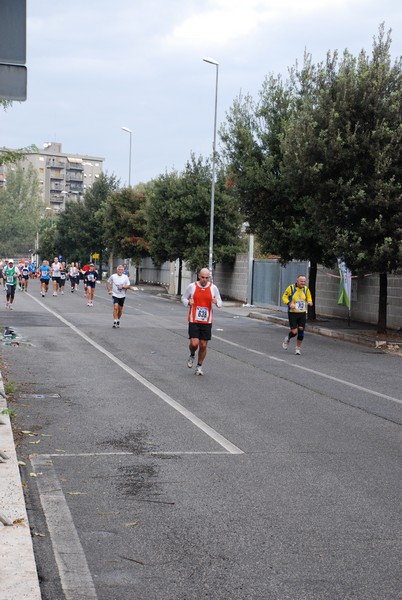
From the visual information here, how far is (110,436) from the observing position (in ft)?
29.1

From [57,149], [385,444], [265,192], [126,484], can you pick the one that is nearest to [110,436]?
[126,484]

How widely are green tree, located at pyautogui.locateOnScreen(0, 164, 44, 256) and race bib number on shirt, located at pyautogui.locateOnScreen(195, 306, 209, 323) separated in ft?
435

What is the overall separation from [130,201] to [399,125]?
4615 centimetres

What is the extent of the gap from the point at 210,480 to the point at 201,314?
25.5 ft

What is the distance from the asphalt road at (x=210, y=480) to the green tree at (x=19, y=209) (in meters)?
133

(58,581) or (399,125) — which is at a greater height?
(399,125)

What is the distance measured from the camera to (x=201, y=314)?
14.8m

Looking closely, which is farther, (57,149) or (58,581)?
(57,149)

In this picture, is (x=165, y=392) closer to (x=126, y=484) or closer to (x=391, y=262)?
(x=126, y=484)

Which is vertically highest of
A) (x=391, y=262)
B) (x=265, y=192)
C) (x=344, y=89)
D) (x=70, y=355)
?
(x=344, y=89)

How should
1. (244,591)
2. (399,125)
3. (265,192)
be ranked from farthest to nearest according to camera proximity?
(265,192), (399,125), (244,591)

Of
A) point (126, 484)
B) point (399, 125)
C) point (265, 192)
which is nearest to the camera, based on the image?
point (126, 484)

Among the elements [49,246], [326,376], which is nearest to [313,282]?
[326,376]

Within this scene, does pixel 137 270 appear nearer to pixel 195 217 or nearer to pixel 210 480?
pixel 195 217
